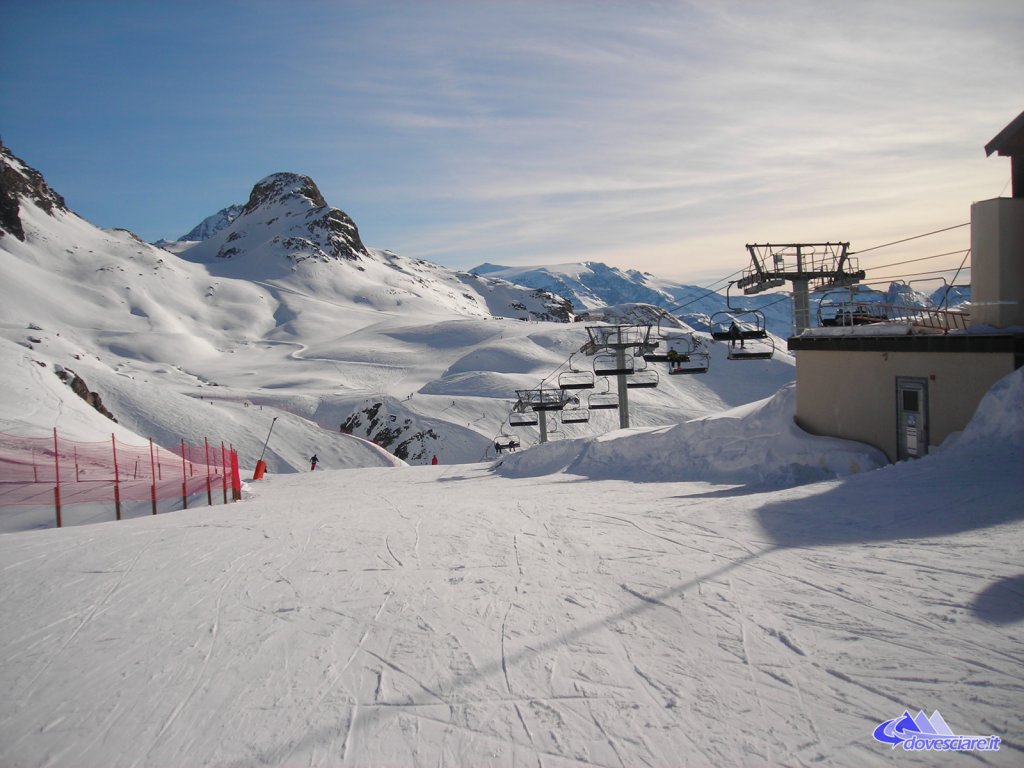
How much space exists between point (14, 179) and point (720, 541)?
151497mm

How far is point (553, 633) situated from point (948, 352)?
903 cm

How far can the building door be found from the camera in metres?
11.5

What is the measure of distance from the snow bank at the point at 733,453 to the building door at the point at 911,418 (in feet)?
1.67

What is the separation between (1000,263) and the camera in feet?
36.7

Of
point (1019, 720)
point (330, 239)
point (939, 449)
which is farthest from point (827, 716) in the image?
point (330, 239)

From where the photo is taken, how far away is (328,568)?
789cm

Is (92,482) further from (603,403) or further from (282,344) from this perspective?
(282,344)

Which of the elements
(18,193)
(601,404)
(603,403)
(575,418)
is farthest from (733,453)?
(18,193)

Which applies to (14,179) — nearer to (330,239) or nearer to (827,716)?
(330,239)

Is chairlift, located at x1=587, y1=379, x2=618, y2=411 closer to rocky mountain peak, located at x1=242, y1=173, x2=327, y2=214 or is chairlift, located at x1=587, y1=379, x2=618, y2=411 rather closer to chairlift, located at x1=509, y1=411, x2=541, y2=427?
chairlift, located at x1=509, y1=411, x2=541, y2=427

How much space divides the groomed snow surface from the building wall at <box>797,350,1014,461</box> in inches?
37.8

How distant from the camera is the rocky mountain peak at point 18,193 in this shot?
109875mm

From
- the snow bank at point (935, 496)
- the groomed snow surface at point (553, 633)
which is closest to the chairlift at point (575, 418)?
the snow bank at point (935, 496)

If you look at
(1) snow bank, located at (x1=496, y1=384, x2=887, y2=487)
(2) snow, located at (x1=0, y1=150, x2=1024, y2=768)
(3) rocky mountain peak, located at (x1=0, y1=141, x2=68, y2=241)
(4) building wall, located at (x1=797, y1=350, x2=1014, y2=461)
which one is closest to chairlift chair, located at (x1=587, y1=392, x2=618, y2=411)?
(1) snow bank, located at (x1=496, y1=384, x2=887, y2=487)
